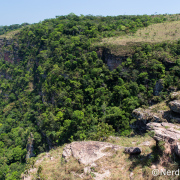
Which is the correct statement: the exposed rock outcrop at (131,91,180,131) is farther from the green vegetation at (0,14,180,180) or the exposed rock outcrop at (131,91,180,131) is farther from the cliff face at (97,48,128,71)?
the cliff face at (97,48,128,71)

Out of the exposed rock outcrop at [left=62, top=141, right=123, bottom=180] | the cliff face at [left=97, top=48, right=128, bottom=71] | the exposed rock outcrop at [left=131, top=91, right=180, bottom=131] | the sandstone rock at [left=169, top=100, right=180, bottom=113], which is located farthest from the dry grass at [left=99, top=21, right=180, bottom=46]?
the exposed rock outcrop at [left=62, top=141, right=123, bottom=180]

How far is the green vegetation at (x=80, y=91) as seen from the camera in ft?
85.8

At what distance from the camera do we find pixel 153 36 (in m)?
34.6

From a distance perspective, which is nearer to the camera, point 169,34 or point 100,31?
point 169,34

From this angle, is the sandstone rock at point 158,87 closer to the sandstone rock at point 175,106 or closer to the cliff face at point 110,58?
the cliff face at point 110,58

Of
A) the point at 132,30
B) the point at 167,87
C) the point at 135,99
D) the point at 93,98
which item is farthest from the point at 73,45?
the point at 167,87

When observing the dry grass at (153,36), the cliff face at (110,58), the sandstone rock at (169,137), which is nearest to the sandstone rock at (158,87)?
the cliff face at (110,58)

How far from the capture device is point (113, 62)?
32.1m

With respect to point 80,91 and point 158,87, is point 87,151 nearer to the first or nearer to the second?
point 158,87

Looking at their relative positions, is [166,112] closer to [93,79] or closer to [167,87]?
[167,87]

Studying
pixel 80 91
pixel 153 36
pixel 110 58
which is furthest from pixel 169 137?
pixel 153 36

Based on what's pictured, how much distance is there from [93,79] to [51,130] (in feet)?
39.0

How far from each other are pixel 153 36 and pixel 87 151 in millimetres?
30322

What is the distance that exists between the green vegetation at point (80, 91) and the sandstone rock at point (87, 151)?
4.61 m
